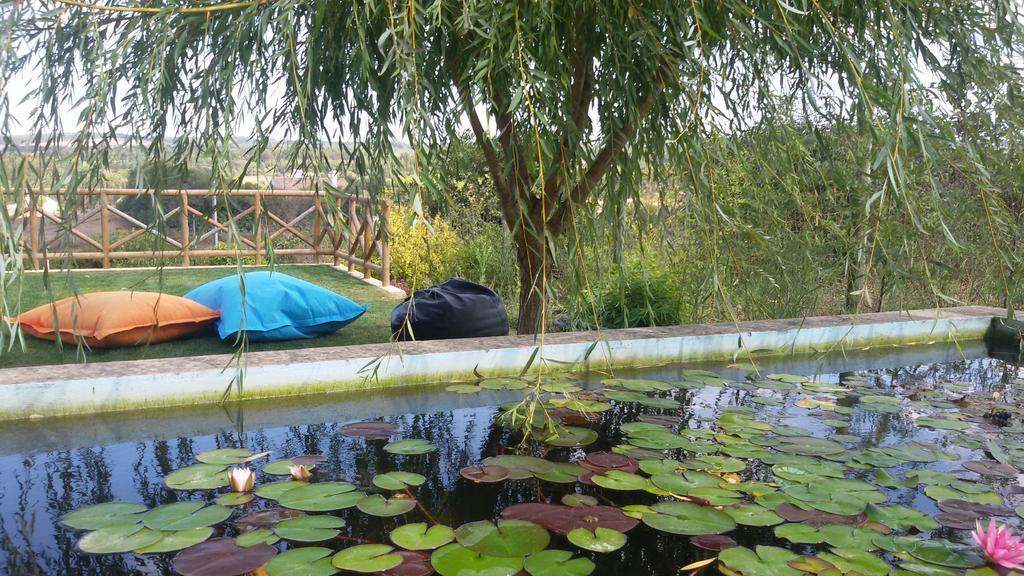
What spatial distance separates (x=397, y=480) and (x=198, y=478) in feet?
1.62

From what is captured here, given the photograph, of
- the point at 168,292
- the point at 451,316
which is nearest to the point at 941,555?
the point at 451,316

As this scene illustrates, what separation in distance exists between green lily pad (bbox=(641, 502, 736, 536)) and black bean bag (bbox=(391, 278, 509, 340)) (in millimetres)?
2071

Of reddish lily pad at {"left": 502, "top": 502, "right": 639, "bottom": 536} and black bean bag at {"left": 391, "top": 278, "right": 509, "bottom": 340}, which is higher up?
black bean bag at {"left": 391, "top": 278, "right": 509, "bottom": 340}

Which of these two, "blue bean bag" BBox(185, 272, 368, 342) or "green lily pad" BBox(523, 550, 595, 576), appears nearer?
"green lily pad" BBox(523, 550, 595, 576)

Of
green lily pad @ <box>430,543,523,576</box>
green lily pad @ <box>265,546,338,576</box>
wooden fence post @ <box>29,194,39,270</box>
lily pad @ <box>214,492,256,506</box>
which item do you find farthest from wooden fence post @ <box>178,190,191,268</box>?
green lily pad @ <box>430,543,523,576</box>

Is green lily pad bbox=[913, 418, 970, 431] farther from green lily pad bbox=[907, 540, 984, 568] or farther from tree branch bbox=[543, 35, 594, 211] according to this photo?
tree branch bbox=[543, 35, 594, 211]

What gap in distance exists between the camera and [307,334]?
432 centimetres

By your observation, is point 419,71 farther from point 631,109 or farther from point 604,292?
point 604,292

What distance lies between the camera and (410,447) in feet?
7.53

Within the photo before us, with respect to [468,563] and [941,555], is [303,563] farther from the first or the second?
[941,555]

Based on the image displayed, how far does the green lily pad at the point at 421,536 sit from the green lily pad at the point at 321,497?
188mm

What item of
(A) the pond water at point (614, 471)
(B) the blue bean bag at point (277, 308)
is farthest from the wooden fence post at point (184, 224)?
(A) the pond water at point (614, 471)

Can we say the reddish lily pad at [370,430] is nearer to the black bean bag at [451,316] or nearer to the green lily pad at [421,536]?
the green lily pad at [421,536]

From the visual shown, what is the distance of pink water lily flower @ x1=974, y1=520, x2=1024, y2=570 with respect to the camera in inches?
63.3
